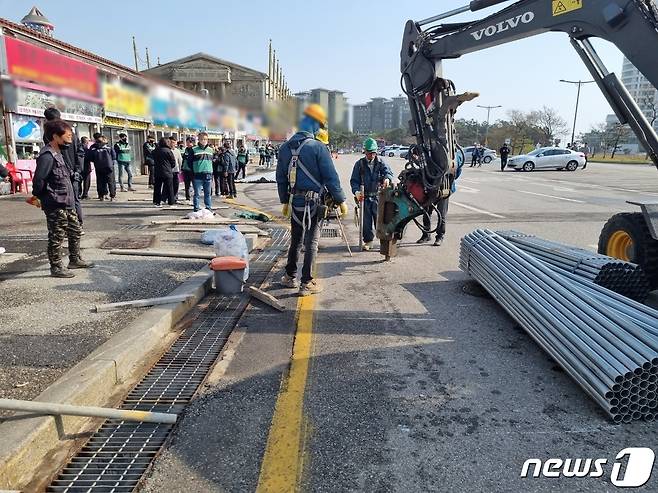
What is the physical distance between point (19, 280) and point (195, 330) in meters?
2.57

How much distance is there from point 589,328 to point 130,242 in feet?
22.5

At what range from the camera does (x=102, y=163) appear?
510 inches

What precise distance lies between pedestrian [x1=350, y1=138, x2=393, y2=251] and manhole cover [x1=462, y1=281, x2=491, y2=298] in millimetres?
2486

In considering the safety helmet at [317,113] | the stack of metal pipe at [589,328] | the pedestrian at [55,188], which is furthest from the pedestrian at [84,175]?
the stack of metal pipe at [589,328]

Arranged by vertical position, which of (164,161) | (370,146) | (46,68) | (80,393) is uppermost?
(46,68)

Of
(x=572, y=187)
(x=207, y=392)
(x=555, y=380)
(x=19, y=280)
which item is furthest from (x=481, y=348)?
(x=572, y=187)

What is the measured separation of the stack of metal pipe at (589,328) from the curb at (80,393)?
A: 3218 mm

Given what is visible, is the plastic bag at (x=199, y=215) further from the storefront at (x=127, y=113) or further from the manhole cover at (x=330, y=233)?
the storefront at (x=127, y=113)

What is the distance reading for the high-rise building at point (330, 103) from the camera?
5945 mm

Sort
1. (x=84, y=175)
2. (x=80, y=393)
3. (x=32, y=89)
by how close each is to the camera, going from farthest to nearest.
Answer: (x=32, y=89) → (x=84, y=175) → (x=80, y=393)

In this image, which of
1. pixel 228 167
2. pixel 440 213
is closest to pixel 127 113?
pixel 228 167

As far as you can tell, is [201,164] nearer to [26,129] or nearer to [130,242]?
[130,242]

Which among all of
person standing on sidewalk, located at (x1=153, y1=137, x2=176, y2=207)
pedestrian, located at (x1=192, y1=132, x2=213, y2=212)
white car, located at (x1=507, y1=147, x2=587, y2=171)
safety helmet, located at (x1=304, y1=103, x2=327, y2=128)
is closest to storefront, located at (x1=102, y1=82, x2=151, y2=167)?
person standing on sidewalk, located at (x1=153, y1=137, x2=176, y2=207)

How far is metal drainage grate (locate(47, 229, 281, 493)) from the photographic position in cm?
257
